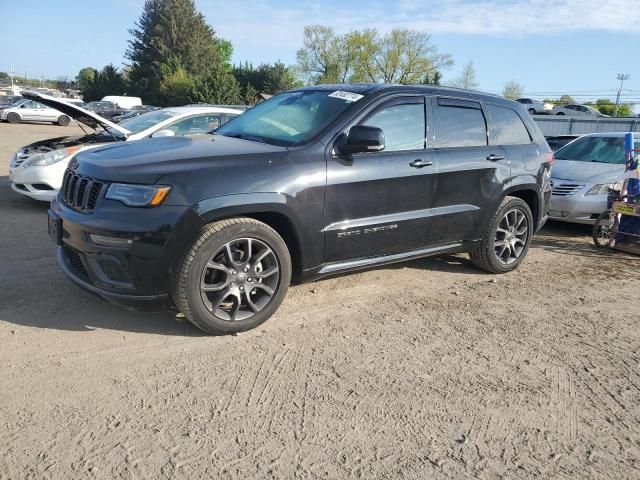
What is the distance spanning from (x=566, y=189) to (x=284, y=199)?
18.3ft

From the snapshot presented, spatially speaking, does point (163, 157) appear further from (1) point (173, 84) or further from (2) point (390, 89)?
(1) point (173, 84)

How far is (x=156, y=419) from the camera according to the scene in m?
2.69

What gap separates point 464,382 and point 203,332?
178cm

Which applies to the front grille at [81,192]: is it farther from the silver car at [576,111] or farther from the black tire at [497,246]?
the silver car at [576,111]

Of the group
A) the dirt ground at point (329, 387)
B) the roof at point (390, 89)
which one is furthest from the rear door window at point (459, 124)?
the dirt ground at point (329, 387)

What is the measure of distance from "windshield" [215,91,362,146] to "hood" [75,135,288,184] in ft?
0.82

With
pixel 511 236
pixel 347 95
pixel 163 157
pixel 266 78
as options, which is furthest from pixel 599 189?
pixel 266 78

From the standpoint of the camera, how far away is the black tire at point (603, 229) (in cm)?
683

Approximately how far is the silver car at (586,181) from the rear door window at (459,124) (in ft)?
10.5

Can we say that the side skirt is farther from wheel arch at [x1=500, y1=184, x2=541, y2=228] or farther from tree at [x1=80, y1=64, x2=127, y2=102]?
tree at [x1=80, y1=64, x2=127, y2=102]

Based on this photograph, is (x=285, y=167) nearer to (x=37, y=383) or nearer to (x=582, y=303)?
(x=37, y=383)

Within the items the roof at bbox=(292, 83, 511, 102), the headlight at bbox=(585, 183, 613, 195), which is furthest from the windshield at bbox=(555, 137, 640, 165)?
the roof at bbox=(292, 83, 511, 102)

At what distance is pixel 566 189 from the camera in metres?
7.67

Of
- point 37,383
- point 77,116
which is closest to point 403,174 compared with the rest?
point 37,383
